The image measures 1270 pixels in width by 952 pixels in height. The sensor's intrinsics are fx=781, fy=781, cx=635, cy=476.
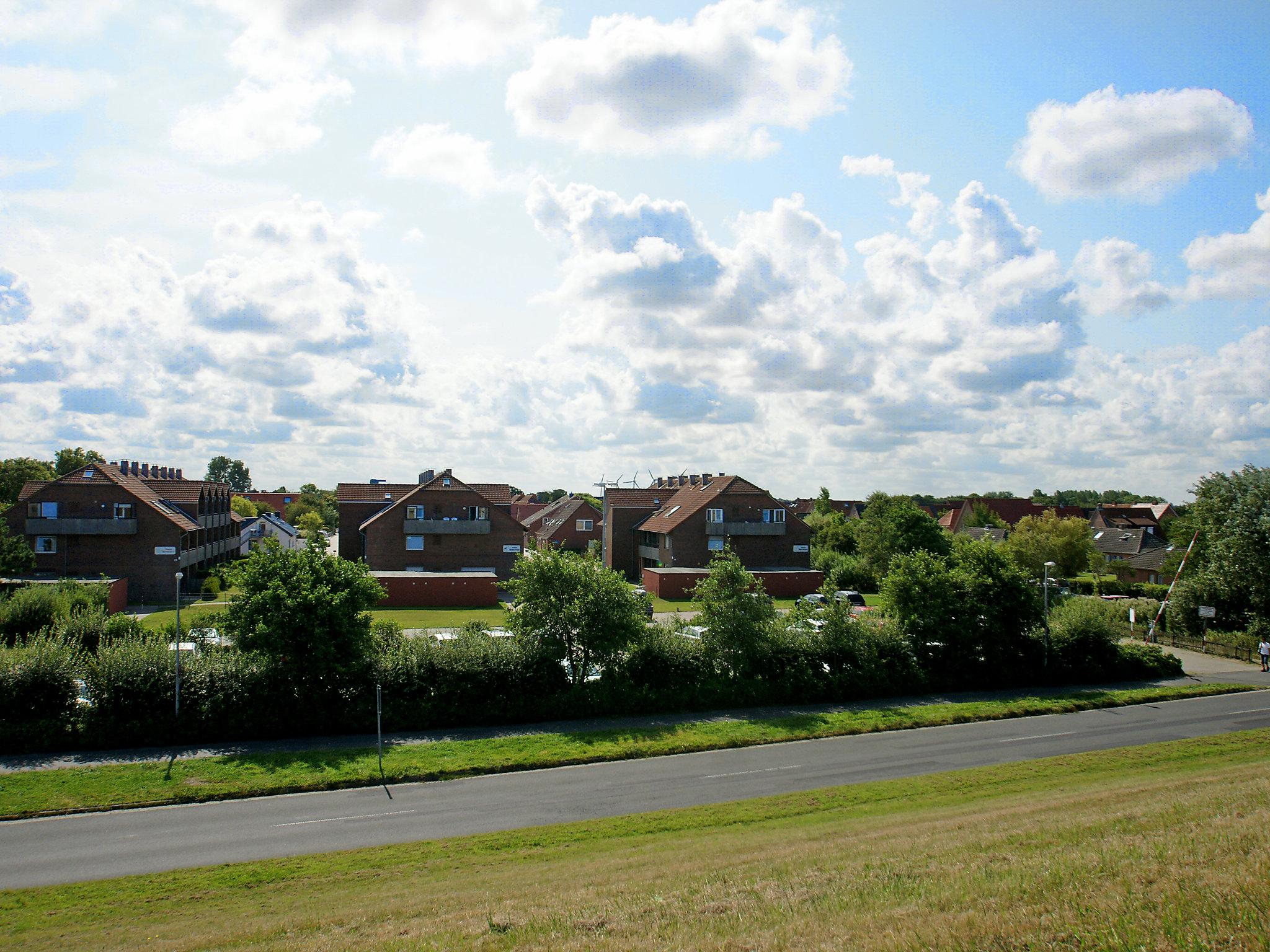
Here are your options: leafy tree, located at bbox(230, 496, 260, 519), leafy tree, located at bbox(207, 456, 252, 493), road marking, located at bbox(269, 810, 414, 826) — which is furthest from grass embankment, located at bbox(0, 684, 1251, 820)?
leafy tree, located at bbox(207, 456, 252, 493)

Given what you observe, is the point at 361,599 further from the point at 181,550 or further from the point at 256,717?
the point at 181,550

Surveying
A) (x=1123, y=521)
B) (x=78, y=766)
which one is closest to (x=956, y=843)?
(x=78, y=766)

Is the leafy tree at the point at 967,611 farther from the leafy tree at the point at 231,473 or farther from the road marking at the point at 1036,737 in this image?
the leafy tree at the point at 231,473

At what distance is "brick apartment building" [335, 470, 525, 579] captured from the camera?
60.4 m

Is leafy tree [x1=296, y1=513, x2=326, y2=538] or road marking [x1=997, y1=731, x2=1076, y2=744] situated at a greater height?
leafy tree [x1=296, y1=513, x2=326, y2=538]

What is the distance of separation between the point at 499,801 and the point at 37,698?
15.1 m

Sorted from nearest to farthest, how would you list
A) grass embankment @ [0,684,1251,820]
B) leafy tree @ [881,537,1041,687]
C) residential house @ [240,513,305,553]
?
grass embankment @ [0,684,1251,820] < leafy tree @ [881,537,1041,687] < residential house @ [240,513,305,553]

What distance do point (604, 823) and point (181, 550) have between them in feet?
165

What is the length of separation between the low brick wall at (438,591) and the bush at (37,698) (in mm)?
29587

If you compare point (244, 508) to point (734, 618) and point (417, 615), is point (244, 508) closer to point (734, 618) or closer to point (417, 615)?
point (417, 615)

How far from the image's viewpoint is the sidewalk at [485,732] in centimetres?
2222

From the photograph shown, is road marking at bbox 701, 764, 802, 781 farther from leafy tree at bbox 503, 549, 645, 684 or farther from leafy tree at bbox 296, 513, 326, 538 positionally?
leafy tree at bbox 296, 513, 326, 538

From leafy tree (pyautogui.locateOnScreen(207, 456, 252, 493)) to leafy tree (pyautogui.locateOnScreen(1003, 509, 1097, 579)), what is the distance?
159 meters

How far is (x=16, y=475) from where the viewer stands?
269ft
